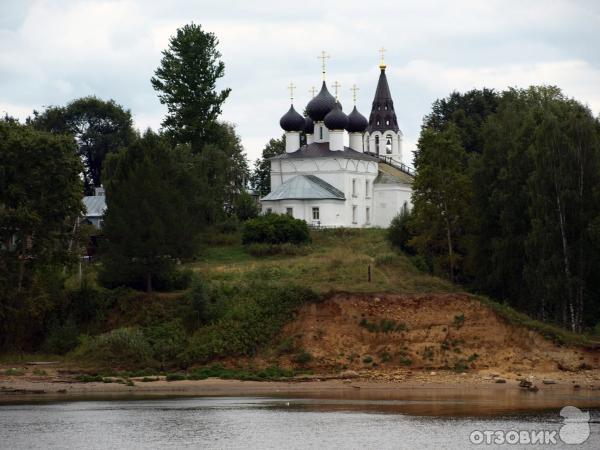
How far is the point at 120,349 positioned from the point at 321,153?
28.2 m

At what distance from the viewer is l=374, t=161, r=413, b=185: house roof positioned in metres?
83.9

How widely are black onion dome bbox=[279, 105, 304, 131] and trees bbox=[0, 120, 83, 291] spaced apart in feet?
84.4

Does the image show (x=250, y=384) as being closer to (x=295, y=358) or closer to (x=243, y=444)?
(x=295, y=358)

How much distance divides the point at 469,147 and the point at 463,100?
5527 millimetres

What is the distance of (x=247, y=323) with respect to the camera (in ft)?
185

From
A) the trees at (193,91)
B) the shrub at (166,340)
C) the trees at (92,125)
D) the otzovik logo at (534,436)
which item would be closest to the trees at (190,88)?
the trees at (193,91)

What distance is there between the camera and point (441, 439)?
42094mm

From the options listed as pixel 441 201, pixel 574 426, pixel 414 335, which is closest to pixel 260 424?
pixel 574 426

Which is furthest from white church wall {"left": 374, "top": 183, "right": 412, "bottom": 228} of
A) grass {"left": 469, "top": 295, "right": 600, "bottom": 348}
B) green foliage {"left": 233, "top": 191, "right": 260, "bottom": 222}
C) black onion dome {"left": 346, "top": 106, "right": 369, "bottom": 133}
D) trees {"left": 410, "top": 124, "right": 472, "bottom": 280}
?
grass {"left": 469, "top": 295, "right": 600, "bottom": 348}

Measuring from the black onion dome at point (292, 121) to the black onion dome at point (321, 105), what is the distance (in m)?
0.79

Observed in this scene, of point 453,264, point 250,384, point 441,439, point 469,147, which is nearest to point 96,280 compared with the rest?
point 250,384

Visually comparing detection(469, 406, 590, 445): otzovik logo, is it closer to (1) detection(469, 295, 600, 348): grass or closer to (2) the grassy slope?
(1) detection(469, 295, 600, 348): grass

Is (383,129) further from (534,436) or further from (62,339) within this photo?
(534,436)

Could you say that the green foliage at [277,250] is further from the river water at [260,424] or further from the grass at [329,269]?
the river water at [260,424]
